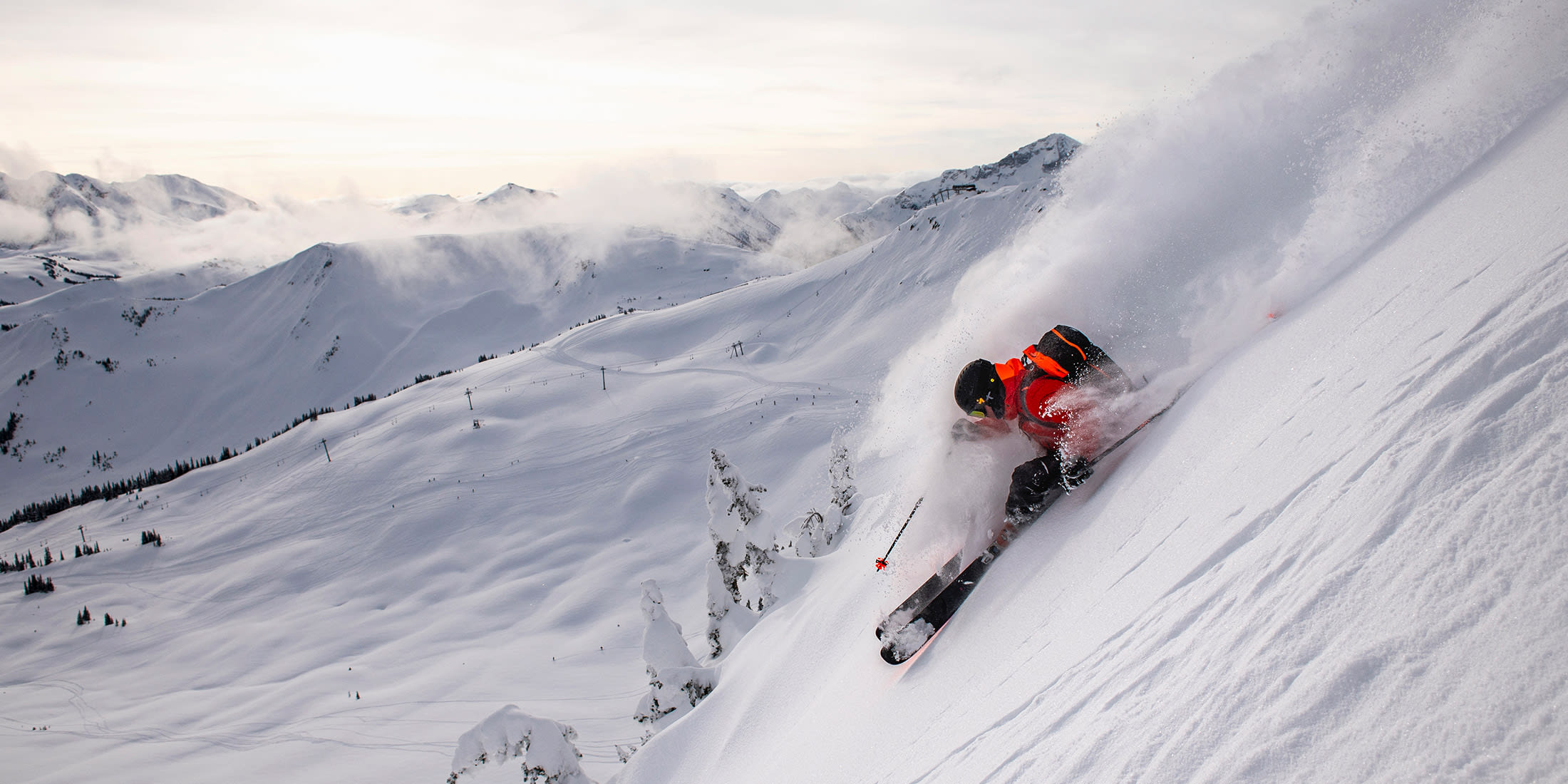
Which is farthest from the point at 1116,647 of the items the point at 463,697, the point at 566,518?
the point at 566,518

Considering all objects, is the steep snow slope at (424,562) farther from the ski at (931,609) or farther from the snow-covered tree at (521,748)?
the ski at (931,609)

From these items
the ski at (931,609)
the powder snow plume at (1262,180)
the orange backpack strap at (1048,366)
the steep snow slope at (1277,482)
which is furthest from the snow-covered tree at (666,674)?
the orange backpack strap at (1048,366)

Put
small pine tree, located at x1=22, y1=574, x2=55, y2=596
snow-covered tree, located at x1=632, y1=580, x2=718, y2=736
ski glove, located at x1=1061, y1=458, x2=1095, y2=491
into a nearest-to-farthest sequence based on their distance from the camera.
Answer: ski glove, located at x1=1061, y1=458, x2=1095, y2=491 < snow-covered tree, located at x1=632, y1=580, x2=718, y2=736 < small pine tree, located at x1=22, y1=574, x2=55, y2=596

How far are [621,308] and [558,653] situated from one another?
80621 millimetres

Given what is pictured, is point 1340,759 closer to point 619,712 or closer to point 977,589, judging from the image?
point 977,589

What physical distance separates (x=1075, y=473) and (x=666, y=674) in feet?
27.5

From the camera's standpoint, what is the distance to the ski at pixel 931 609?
19.5ft

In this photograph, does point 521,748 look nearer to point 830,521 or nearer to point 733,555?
point 733,555

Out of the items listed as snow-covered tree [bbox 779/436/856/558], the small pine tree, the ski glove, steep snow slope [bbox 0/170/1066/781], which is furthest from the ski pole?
the small pine tree

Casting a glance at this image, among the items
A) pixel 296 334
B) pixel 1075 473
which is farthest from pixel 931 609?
pixel 296 334

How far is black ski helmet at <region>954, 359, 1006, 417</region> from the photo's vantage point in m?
6.12

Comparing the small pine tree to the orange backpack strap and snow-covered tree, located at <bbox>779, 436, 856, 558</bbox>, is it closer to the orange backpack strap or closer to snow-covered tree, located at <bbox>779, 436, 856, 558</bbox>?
snow-covered tree, located at <bbox>779, 436, 856, 558</bbox>

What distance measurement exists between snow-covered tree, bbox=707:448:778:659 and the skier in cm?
923

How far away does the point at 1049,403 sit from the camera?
5.87 m
